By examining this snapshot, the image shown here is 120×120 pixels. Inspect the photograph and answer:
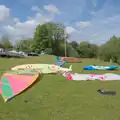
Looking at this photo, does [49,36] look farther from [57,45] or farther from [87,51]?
[87,51]

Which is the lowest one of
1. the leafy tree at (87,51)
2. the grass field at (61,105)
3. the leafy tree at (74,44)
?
the grass field at (61,105)

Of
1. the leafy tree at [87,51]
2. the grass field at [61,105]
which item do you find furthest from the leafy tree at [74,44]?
the grass field at [61,105]

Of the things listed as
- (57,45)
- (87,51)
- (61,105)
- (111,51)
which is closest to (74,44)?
(87,51)

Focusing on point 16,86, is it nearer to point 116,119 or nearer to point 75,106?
point 75,106

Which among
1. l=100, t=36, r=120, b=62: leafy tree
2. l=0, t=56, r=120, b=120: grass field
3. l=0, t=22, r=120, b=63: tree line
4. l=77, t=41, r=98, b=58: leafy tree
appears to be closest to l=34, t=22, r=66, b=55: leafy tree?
l=0, t=22, r=120, b=63: tree line

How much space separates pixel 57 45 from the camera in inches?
2292

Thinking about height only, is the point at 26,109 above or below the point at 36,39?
below

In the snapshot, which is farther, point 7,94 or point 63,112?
point 7,94

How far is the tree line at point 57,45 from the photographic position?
4528cm

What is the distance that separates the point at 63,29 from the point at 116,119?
5688 centimetres

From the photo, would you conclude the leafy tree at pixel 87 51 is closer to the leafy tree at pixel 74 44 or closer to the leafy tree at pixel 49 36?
the leafy tree at pixel 74 44

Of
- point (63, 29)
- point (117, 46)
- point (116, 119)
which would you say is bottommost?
point (116, 119)

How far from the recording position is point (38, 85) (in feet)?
A: 27.5

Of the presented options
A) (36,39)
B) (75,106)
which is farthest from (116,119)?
(36,39)
